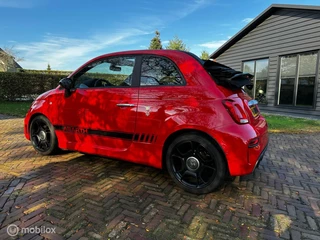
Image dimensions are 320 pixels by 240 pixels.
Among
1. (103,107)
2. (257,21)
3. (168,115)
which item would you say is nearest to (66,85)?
(103,107)

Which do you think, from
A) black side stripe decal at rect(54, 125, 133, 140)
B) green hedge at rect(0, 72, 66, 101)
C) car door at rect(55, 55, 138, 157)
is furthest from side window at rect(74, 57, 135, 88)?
green hedge at rect(0, 72, 66, 101)

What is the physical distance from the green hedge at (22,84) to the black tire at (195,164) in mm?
13850

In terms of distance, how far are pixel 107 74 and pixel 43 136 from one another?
1589 millimetres

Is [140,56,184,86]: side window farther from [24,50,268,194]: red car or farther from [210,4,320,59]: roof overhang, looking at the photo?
[210,4,320,59]: roof overhang

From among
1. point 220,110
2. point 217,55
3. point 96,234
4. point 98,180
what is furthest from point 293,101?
point 96,234

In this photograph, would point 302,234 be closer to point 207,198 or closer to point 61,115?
point 207,198

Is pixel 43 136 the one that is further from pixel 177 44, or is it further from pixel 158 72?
pixel 177 44

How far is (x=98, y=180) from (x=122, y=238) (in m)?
1.25

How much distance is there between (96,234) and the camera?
199 cm

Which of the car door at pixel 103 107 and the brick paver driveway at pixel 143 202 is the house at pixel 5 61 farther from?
the car door at pixel 103 107

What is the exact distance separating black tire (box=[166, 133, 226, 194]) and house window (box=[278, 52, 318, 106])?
26.4 ft

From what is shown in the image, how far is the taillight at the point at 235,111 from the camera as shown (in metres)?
2.51

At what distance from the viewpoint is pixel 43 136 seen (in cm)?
397

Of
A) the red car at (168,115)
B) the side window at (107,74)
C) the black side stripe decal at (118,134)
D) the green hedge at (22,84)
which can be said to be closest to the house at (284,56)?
the red car at (168,115)
